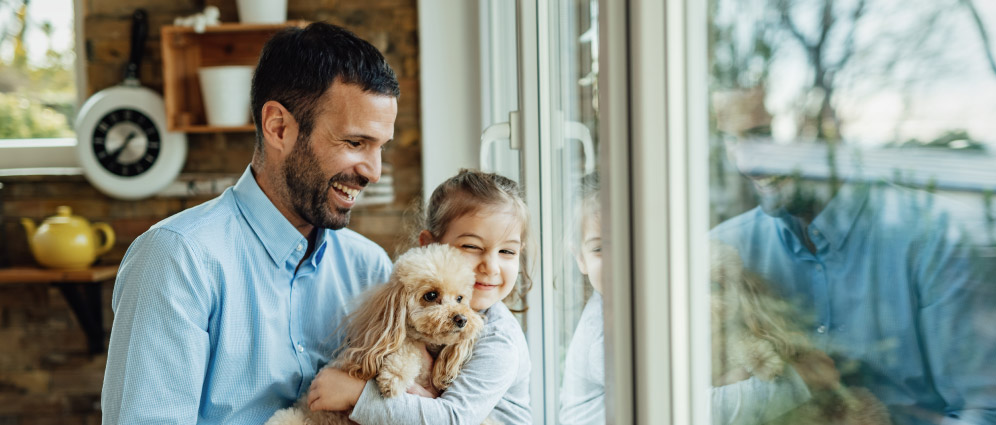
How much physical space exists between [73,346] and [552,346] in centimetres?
246

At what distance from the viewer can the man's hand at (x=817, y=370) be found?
0.43 m

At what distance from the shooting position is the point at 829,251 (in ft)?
1.40

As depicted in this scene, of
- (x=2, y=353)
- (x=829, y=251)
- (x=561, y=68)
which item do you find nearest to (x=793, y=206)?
(x=829, y=251)

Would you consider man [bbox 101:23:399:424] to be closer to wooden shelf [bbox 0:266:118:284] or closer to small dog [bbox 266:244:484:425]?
small dog [bbox 266:244:484:425]

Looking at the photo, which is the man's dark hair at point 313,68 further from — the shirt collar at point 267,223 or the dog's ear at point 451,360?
the dog's ear at point 451,360

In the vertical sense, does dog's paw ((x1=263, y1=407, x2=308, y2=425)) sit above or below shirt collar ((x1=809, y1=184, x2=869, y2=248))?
below

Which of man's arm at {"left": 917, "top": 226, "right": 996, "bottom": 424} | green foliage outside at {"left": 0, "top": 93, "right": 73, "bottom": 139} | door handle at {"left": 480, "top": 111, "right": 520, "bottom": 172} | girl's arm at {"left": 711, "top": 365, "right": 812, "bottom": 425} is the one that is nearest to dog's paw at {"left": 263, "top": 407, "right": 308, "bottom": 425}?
door handle at {"left": 480, "top": 111, "right": 520, "bottom": 172}

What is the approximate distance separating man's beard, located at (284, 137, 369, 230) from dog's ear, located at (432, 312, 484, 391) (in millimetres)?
340

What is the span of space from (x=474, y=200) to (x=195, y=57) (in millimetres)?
1957

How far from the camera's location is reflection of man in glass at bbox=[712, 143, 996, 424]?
1.07 feet

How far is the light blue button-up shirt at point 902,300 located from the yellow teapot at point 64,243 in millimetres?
2789

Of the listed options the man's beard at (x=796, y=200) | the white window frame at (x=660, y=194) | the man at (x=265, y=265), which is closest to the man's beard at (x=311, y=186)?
the man at (x=265, y=265)

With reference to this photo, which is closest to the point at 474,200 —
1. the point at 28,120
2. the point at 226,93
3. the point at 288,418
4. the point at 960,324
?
the point at 288,418

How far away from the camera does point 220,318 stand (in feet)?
3.87
